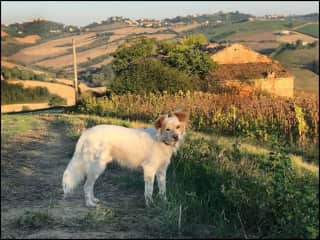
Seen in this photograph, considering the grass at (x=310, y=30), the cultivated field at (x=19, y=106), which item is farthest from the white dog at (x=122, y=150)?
the grass at (x=310, y=30)

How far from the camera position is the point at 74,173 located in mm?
7473

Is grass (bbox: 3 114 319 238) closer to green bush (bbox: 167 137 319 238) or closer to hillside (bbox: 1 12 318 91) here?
green bush (bbox: 167 137 319 238)

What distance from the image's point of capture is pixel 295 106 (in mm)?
16438

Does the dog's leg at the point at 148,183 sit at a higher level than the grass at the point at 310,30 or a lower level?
higher

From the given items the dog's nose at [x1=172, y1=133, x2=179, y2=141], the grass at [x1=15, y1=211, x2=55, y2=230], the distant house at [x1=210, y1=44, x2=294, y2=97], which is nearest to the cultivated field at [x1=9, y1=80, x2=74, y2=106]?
the distant house at [x1=210, y1=44, x2=294, y2=97]

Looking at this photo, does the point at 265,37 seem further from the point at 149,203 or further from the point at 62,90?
the point at 149,203

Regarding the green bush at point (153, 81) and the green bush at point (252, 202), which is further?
the green bush at point (153, 81)

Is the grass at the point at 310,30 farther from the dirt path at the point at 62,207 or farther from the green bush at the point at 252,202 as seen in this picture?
the green bush at the point at 252,202

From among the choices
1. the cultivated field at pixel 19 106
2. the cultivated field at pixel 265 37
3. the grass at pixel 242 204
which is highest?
the grass at pixel 242 204

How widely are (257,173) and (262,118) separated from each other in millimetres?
8872

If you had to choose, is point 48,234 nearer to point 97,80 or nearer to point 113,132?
point 113,132

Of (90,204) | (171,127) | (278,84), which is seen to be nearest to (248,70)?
(278,84)

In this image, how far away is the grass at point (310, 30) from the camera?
83.0m

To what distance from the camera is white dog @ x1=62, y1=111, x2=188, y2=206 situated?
7.43 metres
